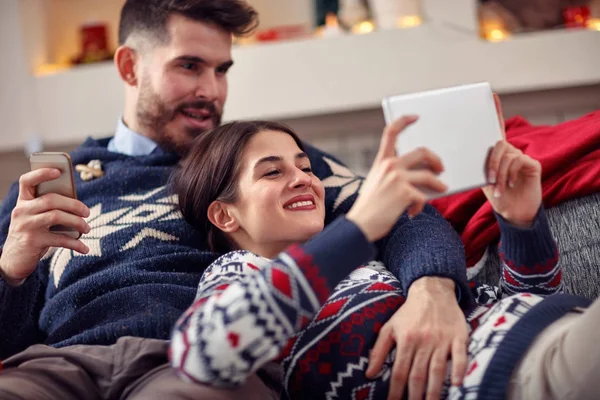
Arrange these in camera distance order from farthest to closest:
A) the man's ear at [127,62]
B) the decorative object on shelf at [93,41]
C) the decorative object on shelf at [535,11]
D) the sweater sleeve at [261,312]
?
1. the decorative object on shelf at [93,41]
2. the decorative object on shelf at [535,11]
3. the man's ear at [127,62]
4. the sweater sleeve at [261,312]

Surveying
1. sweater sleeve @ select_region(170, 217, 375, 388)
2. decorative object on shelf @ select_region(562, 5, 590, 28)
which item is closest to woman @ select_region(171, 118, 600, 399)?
sweater sleeve @ select_region(170, 217, 375, 388)

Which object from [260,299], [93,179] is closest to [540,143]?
[260,299]

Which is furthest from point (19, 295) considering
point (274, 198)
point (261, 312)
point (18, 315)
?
point (261, 312)

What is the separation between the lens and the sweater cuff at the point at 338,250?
0.87m

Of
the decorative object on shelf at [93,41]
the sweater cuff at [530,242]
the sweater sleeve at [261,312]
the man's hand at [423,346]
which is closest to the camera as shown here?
the sweater sleeve at [261,312]

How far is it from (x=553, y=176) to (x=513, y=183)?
0.36 m

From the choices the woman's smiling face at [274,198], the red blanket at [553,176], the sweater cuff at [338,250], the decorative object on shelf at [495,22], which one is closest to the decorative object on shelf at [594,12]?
the decorative object on shelf at [495,22]

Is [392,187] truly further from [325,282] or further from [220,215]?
[220,215]

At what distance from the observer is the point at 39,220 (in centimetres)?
113

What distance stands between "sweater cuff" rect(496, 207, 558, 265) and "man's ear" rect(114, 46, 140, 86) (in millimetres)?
1102

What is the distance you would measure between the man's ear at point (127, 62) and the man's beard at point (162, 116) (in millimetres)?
106

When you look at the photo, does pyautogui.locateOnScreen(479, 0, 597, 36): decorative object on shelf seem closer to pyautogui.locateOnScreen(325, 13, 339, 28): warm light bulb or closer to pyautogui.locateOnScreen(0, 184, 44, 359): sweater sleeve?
pyautogui.locateOnScreen(325, 13, 339, 28): warm light bulb

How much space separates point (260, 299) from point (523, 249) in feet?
1.50

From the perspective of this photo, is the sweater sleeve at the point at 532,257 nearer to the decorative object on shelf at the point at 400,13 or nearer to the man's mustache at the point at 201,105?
the man's mustache at the point at 201,105
